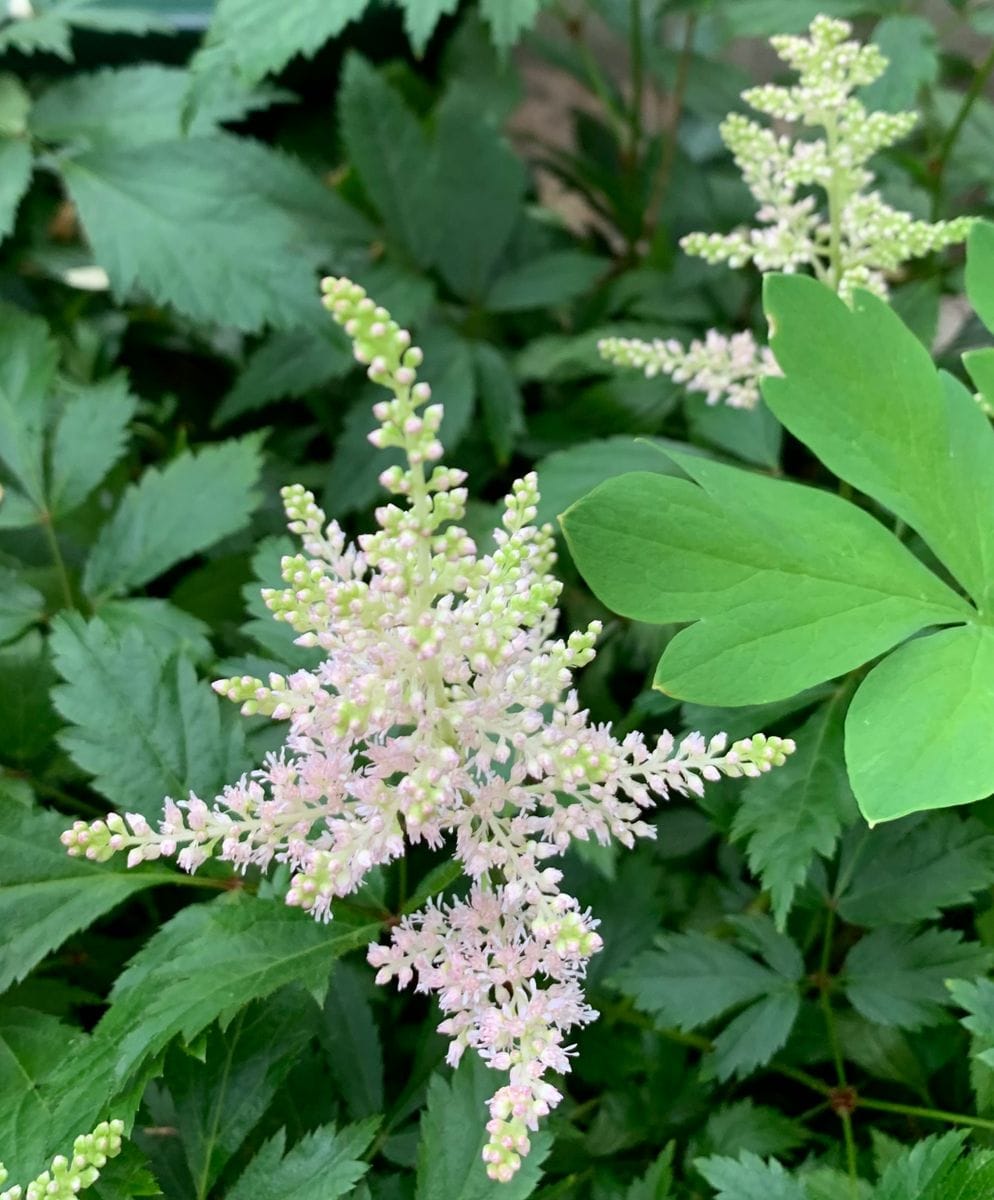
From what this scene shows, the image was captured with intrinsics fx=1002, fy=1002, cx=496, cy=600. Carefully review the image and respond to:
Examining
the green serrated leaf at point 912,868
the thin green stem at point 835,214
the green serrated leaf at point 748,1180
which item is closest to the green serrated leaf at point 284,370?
the thin green stem at point 835,214

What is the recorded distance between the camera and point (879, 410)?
0.78 metres

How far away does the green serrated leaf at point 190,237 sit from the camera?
1.25m

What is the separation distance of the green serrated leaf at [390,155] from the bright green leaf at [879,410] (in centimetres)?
82

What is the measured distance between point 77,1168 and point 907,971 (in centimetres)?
72

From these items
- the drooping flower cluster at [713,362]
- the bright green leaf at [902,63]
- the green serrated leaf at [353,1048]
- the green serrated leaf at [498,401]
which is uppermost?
the bright green leaf at [902,63]

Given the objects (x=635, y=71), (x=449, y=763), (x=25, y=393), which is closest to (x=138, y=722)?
(x=449, y=763)

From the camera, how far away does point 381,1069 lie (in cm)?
94

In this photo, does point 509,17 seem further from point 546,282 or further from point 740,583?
point 740,583

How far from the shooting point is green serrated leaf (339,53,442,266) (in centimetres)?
141

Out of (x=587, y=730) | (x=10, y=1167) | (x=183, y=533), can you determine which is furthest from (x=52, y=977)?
(x=587, y=730)

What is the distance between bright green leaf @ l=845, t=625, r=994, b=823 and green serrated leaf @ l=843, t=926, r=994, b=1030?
0.34 m

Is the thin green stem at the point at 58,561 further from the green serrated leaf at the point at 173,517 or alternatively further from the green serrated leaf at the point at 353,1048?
the green serrated leaf at the point at 353,1048

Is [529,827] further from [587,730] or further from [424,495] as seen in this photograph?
[424,495]

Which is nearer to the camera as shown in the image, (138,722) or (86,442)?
(138,722)
